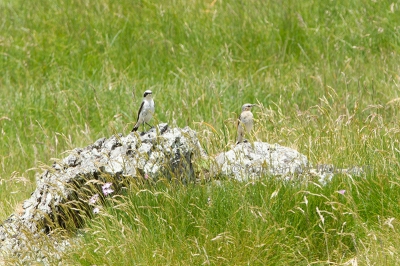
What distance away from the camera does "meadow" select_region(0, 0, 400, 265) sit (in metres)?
5.00

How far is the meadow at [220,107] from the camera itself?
500 centimetres

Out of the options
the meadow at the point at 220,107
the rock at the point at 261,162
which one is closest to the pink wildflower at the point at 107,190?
the meadow at the point at 220,107

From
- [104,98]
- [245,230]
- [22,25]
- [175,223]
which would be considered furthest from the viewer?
[22,25]

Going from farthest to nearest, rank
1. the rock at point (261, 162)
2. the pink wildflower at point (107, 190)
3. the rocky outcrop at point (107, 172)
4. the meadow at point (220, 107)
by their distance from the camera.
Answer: the rock at point (261, 162) < the rocky outcrop at point (107, 172) < the pink wildflower at point (107, 190) < the meadow at point (220, 107)

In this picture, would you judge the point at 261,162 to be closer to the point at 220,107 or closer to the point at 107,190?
the point at 220,107

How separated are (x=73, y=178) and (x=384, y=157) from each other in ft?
7.58

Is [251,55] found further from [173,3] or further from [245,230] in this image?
[245,230]

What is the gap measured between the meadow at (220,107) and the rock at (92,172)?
186 mm

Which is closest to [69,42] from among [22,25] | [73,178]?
[22,25]

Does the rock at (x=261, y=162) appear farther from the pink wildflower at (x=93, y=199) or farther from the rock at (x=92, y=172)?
the pink wildflower at (x=93, y=199)

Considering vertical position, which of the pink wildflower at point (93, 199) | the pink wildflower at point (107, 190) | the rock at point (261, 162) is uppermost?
the pink wildflower at point (107, 190)

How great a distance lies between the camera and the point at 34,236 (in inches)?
209

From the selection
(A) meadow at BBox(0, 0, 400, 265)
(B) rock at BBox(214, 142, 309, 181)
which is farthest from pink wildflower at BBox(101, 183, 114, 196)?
(B) rock at BBox(214, 142, 309, 181)

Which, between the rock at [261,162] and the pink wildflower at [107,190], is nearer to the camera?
the pink wildflower at [107,190]
